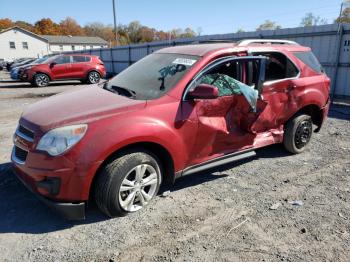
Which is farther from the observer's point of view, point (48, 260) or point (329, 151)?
point (329, 151)

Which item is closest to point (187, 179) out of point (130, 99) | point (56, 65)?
point (130, 99)

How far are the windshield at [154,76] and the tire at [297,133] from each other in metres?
2.05

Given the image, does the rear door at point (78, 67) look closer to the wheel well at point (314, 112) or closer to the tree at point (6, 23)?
the wheel well at point (314, 112)

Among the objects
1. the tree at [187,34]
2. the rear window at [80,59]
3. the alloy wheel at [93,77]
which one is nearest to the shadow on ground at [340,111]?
the alloy wheel at [93,77]

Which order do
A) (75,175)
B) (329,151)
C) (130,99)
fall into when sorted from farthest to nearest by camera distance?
(329,151) < (130,99) < (75,175)

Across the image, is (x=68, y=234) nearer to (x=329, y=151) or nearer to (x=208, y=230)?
(x=208, y=230)

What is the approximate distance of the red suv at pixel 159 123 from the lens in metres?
2.89

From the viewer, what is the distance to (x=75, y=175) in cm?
284

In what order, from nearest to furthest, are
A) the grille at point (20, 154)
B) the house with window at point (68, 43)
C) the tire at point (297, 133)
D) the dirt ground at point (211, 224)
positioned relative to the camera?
the dirt ground at point (211, 224) → the grille at point (20, 154) → the tire at point (297, 133) → the house with window at point (68, 43)

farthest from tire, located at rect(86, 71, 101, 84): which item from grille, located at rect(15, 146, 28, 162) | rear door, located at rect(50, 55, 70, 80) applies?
grille, located at rect(15, 146, 28, 162)

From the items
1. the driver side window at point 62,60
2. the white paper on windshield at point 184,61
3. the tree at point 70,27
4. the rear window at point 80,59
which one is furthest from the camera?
the tree at point 70,27

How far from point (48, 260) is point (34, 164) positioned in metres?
0.87

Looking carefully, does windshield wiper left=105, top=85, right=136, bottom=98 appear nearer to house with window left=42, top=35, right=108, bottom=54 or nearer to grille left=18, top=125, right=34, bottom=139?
grille left=18, top=125, right=34, bottom=139

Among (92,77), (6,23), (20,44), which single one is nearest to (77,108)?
(92,77)
